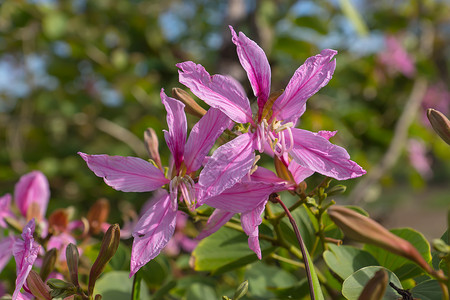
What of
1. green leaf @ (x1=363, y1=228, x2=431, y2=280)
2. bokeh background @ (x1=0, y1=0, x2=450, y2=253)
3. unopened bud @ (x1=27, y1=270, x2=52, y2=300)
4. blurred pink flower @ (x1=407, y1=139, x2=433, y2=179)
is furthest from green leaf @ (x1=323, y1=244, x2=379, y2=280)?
blurred pink flower @ (x1=407, y1=139, x2=433, y2=179)

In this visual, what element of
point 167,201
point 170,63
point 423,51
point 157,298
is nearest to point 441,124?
point 167,201

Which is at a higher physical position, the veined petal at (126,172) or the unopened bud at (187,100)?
the unopened bud at (187,100)

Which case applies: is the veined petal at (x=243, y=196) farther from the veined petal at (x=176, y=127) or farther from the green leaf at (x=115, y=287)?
the green leaf at (x=115, y=287)

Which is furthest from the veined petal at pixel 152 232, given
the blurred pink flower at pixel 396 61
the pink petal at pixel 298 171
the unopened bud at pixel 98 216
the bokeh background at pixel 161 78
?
the blurred pink flower at pixel 396 61

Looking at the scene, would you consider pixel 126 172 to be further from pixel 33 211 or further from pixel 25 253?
pixel 33 211

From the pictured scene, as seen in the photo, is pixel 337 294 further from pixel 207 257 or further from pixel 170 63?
pixel 170 63

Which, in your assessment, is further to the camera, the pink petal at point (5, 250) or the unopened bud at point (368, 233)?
the pink petal at point (5, 250)
